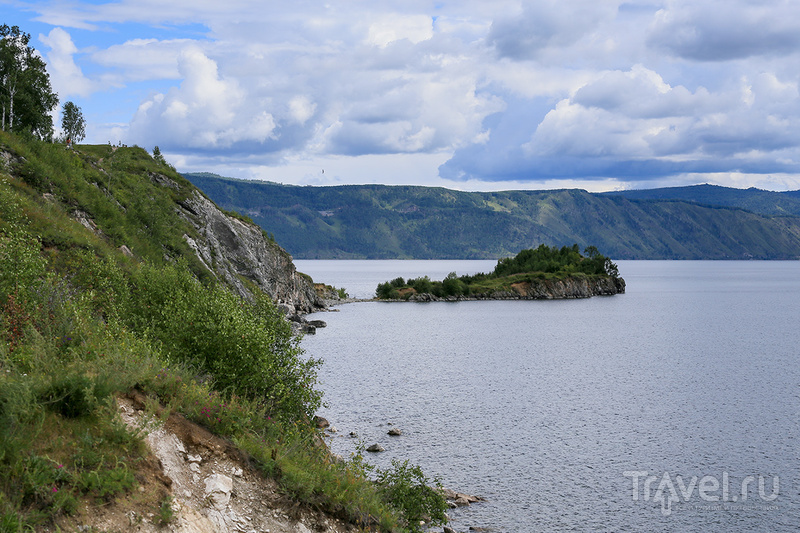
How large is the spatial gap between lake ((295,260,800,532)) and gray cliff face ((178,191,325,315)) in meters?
18.2

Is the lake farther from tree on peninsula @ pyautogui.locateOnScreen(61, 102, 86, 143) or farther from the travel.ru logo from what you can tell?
tree on peninsula @ pyautogui.locateOnScreen(61, 102, 86, 143)

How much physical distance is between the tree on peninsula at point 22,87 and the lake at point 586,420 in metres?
53.6

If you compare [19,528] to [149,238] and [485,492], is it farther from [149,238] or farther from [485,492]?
[149,238]

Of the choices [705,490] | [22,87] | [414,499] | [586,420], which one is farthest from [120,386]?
[22,87]

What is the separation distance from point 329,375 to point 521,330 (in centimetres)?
6417

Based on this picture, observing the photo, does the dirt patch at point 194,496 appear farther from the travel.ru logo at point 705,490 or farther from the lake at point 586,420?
the travel.ru logo at point 705,490

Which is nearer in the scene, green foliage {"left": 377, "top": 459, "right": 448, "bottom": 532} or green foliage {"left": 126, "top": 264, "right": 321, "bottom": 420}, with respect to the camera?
green foliage {"left": 126, "top": 264, "right": 321, "bottom": 420}

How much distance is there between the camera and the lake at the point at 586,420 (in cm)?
3678

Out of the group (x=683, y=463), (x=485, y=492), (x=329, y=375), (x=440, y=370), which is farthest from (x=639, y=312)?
(x=485, y=492)

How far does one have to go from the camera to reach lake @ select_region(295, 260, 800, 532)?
36781 millimetres

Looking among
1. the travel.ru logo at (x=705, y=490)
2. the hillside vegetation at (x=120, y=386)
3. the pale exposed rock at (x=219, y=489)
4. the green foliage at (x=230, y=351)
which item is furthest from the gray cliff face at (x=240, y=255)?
the pale exposed rock at (x=219, y=489)

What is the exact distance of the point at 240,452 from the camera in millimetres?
19641

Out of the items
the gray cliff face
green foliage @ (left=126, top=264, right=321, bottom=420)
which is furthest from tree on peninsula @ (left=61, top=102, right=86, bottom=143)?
green foliage @ (left=126, top=264, right=321, bottom=420)

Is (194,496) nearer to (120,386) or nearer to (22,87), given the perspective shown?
(120,386)
